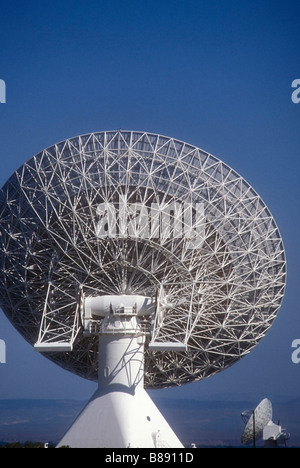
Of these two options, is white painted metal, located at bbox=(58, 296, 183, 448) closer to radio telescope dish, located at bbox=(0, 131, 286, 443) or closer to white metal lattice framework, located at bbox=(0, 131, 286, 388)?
radio telescope dish, located at bbox=(0, 131, 286, 443)

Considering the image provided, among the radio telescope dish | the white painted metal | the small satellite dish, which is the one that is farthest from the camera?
the small satellite dish

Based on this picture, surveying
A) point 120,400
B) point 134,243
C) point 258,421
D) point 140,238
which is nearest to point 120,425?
point 120,400

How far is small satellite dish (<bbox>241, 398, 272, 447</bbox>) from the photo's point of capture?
6128 centimetres

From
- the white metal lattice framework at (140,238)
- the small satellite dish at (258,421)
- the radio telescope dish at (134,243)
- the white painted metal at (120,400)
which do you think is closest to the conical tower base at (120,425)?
the white painted metal at (120,400)

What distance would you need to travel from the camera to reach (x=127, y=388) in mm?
45719

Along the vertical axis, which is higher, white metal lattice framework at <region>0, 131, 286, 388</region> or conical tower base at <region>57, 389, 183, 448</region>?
white metal lattice framework at <region>0, 131, 286, 388</region>

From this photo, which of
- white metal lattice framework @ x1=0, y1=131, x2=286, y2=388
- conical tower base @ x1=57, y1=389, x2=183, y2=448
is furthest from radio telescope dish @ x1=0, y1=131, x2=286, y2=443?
conical tower base @ x1=57, y1=389, x2=183, y2=448

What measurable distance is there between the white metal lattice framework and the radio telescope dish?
67 mm

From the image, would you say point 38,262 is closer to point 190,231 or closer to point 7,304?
point 7,304

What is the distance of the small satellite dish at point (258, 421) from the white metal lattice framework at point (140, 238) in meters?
14.1

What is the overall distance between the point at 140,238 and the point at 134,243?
28.7 inches

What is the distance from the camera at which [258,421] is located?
201 feet
